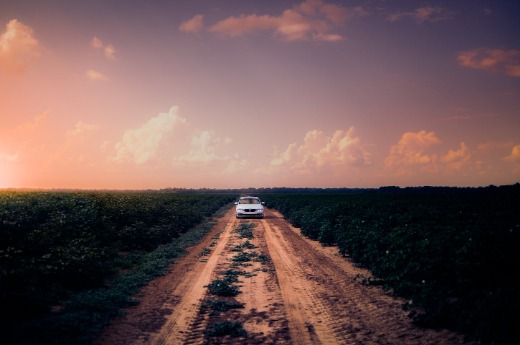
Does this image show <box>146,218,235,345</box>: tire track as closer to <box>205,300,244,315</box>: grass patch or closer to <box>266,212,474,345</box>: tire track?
<box>205,300,244,315</box>: grass patch

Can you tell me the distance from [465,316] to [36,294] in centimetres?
769

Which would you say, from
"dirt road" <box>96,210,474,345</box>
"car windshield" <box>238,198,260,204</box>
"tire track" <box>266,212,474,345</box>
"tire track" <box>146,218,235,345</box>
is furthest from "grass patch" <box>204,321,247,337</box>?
"car windshield" <box>238,198,260,204</box>

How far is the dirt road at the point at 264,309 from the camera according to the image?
509cm

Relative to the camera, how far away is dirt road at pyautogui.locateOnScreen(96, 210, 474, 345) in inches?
201

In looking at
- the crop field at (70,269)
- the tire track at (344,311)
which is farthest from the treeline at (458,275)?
the crop field at (70,269)

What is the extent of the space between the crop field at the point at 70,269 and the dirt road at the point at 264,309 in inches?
23.7

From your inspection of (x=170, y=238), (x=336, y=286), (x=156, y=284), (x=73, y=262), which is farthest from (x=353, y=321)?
(x=170, y=238)

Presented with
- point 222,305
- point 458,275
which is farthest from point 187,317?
point 458,275

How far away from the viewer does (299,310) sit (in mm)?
6301

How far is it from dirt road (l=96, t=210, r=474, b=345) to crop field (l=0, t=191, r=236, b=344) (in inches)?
23.7

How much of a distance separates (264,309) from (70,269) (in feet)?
15.9

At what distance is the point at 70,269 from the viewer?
24.2 feet

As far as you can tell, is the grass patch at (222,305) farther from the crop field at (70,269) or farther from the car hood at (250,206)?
the car hood at (250,206)

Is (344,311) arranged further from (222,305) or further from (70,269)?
(70,269)
